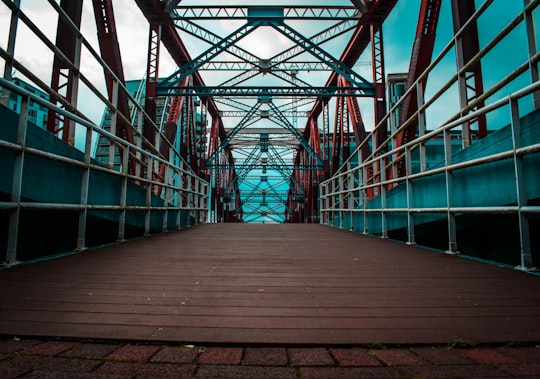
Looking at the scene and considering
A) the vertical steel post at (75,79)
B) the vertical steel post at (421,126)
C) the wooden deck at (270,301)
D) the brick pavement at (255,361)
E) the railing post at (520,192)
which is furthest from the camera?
the vertical steel post at (421,126)

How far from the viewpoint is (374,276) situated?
225cm

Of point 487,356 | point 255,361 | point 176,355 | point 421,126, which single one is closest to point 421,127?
point 421,126

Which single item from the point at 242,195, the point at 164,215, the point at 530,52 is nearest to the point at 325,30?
the point at 164,215

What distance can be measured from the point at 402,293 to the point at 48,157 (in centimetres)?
288

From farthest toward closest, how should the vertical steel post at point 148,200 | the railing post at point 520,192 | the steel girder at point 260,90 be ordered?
the steel girder at point 260,90 < the vertical steel post at point 148,200 < the railing post at point 520,192

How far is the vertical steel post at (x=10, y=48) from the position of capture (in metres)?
2.55

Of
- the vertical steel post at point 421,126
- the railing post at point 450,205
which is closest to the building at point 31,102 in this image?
the vertical steel post at point 421,126

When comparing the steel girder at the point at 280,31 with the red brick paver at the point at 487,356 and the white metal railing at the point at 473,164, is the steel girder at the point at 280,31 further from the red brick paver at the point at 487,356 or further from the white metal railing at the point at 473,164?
the red brick paver at the point at 487,356

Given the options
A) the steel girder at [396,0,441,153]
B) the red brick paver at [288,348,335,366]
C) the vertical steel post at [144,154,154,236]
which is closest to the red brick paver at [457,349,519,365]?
the red brick paver at [288,348,335,366]

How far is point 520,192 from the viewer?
2264 millimetres

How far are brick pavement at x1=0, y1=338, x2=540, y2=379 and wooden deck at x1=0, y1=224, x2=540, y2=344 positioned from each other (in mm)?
50

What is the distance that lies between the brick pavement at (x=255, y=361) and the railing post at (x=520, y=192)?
1447 millimetres

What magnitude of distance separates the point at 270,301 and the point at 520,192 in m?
1.98

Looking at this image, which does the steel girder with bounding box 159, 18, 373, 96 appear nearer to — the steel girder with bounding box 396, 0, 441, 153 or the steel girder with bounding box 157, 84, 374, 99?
the steel girder with bounding box 157, 84, 374, 99
